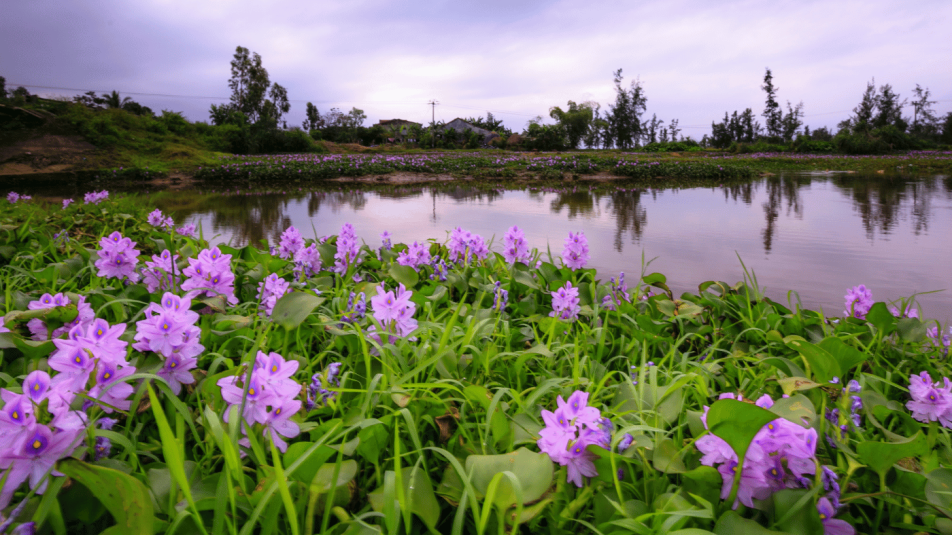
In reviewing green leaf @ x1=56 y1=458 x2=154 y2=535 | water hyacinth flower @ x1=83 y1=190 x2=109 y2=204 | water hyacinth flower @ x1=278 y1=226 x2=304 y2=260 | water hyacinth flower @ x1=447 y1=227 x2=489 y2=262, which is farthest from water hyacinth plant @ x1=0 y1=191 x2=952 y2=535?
water hyacinth flower @ x1=83 y1=190 x2=109 y2=204

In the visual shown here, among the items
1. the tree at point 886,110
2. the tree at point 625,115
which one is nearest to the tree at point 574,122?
the tree at point 625,115

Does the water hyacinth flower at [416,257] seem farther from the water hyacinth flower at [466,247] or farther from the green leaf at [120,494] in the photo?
the green leaf at [120,494]

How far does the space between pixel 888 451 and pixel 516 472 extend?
63 cm

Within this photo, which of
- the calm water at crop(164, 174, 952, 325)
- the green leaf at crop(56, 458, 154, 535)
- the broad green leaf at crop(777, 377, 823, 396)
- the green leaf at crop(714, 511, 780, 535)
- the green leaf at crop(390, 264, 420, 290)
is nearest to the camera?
the green leaf at crop(56, 458, 154, 535)

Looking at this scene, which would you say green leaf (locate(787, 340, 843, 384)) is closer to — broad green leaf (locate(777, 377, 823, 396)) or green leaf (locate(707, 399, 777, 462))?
broad green leaf (locate(777, 377, 823, 396))

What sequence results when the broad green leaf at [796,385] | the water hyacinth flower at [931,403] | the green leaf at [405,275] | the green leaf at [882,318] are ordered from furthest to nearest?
the green leaf at [405,275], the green leaf at [882,318], the water hyacinth flower at [931,403], the broad green leaf at [796,385]

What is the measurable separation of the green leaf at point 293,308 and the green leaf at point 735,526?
960 mm

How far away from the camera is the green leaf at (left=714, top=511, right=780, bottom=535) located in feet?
2.36

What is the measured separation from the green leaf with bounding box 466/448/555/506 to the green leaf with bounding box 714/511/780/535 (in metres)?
0.27

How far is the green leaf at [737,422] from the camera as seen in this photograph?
0.66m

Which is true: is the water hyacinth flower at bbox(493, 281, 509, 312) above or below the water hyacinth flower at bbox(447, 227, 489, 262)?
below

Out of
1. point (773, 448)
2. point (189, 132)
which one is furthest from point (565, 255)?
point (189, 132)

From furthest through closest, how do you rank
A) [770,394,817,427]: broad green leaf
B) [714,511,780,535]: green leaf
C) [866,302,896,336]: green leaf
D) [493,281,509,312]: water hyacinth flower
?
[493,281,509,312]: water hyacinth flower < [866,302,896,336]: green leaf < [770,394,817,427]: broad green leaf < [714,511,780,535]: green leaf

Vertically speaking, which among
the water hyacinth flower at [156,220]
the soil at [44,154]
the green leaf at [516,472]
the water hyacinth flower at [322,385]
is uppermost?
the soil at [44,154]
